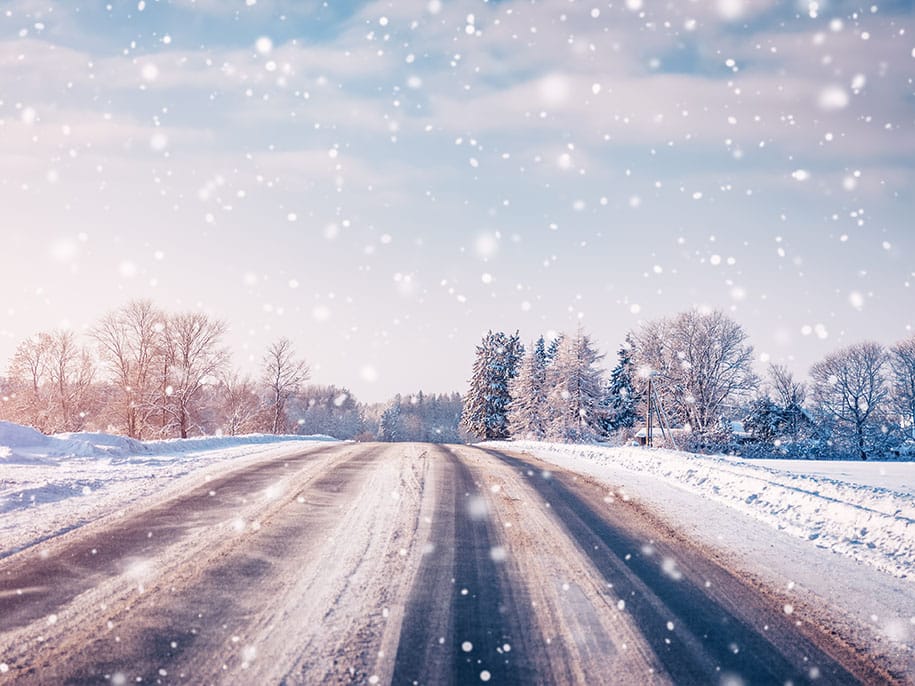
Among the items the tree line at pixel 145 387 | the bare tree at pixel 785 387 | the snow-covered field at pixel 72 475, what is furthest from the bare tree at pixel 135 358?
the bare tree at pixel 785 387

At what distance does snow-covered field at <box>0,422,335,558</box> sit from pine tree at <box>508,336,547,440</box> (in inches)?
1471

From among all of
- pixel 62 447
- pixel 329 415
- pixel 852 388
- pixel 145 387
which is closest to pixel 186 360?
pixel 145 387

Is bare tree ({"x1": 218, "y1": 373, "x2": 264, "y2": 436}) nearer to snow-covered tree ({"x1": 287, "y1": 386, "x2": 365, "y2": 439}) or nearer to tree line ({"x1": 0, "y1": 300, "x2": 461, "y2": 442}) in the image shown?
tree line ({"x1": 0, "y1": 300, "x2": 461, "y2": 442})

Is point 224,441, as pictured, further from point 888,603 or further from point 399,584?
point 888,603

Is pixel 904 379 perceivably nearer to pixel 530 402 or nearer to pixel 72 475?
pixel 530 402

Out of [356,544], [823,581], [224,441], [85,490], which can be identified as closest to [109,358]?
[224,441]

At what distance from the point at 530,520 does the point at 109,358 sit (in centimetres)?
4522

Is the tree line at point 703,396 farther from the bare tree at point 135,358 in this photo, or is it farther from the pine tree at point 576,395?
the bare tree at point 135,358

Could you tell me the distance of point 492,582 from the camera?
212 inches

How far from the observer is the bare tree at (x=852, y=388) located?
5053cm

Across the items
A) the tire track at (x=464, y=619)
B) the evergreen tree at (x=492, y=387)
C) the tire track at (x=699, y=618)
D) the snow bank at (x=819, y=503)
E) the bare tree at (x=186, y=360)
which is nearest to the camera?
the tire track at (x=464, y=619)

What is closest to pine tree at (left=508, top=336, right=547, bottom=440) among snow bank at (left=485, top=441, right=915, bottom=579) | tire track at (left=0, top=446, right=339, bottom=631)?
snow bank at (left=485, top=441, right=915, bottom=579)

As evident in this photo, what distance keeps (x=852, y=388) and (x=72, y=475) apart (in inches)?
2419

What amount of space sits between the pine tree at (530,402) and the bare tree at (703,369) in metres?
11.9
